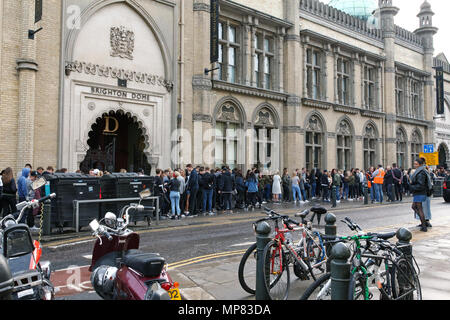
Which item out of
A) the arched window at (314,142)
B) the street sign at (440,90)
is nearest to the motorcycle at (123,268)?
the arched window at (314,142)

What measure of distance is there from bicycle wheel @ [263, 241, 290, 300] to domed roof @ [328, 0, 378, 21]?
36244mm

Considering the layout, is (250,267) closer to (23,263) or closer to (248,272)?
(248,272)

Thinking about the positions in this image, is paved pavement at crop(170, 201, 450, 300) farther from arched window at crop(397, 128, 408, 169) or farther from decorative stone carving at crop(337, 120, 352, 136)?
arched window at crop(397, 128, 408, 169)

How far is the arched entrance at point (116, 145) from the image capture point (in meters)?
18.5

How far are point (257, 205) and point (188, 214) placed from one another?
5.33 m

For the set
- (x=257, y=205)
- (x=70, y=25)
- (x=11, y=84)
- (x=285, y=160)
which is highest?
(x=70, y=25)

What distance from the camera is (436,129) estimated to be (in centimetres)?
3962

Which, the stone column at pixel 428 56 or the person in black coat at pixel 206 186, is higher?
the stone column at pixel 428 56

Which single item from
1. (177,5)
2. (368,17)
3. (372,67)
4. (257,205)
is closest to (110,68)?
(177,5)

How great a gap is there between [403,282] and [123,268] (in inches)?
126

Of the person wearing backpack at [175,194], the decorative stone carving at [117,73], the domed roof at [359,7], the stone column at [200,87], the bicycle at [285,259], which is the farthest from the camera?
the domed roof at [359,7]

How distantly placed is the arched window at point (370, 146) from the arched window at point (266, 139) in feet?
35.3

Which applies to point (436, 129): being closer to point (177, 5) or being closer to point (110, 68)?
point (177, 5)

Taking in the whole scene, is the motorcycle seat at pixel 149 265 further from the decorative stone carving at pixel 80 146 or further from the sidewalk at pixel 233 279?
the decorative stone carving at pixel 80 146
